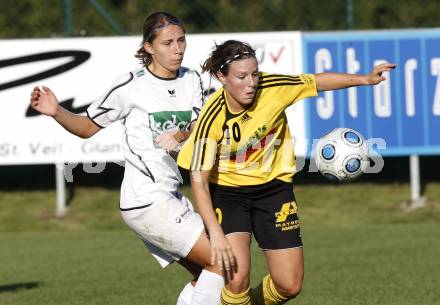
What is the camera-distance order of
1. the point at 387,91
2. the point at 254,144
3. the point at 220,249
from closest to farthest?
the point at 220,249 → the point at 254,144 → the point at 387,91

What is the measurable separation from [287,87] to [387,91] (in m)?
7.26

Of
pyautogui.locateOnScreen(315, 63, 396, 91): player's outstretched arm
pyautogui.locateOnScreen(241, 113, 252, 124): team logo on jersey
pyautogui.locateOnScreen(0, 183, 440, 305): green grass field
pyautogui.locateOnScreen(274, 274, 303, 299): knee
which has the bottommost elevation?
pyautogui.locateOnScreen(0, 183, 440, 305): green grass field

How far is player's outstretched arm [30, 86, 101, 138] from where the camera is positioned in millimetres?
6219

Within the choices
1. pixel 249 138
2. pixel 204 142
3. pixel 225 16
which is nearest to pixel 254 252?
pixel 225 16

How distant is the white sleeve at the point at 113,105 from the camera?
6.24 m

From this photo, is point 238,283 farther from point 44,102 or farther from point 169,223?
point 44,102

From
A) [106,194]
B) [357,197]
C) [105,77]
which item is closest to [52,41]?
[105,77]

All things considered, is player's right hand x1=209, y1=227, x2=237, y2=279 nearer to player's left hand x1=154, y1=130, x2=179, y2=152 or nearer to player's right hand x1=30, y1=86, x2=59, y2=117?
player's left hand x1=154, y1=130, x2=179, y2=152

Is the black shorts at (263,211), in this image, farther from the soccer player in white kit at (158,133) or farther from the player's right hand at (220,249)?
the player's right hand at (220,249)

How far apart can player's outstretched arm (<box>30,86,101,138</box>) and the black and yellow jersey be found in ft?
2.36

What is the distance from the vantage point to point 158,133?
6.17 metres

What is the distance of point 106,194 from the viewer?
14555mm

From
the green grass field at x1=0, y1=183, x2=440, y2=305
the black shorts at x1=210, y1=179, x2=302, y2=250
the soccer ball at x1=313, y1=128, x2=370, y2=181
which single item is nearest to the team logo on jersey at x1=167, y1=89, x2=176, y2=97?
the black shorts at x1=210, y1=179, x2=302, y2=250

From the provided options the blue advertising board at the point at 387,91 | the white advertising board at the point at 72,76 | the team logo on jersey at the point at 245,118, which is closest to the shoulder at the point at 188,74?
the team logo on jersey at the point at 245,118
